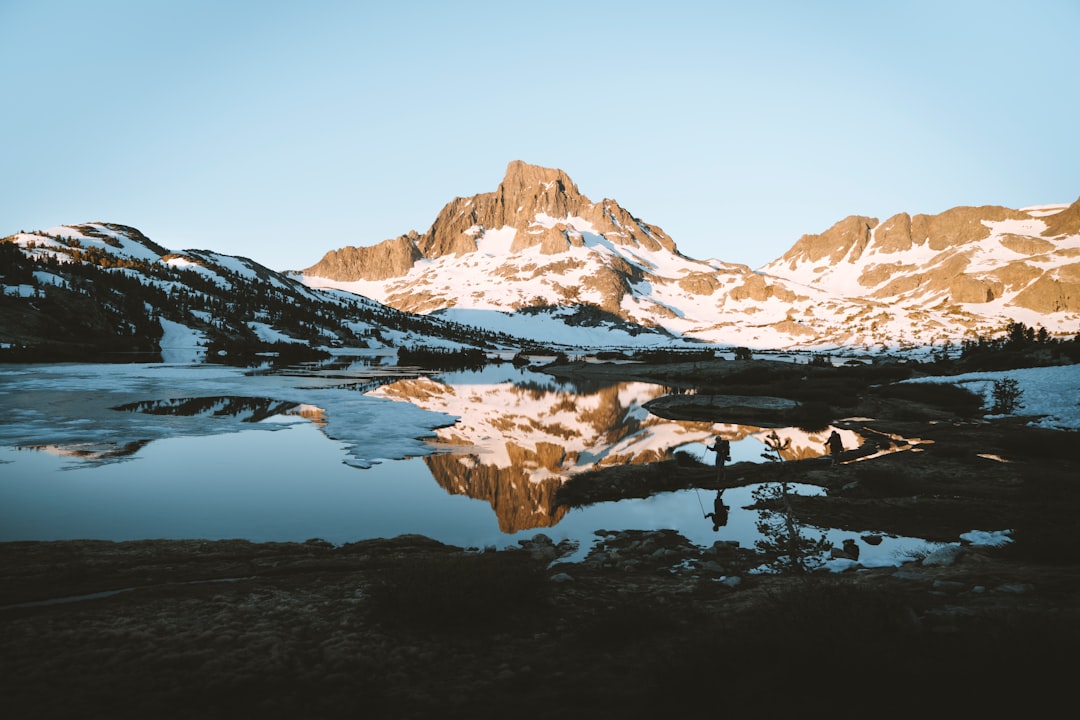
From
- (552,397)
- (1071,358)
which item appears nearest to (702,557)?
(552,397)

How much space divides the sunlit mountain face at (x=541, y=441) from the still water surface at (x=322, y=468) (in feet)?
0.42

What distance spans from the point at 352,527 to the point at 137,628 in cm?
671

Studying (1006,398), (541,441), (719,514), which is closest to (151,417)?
(541,441)

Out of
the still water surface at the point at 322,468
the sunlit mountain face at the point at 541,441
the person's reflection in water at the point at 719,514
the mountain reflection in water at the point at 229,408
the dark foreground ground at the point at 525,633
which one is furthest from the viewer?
the mountain reflection in water at the point at 229,408

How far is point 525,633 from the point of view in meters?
7.49

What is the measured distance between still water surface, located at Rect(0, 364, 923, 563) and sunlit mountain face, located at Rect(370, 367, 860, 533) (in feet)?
0.42

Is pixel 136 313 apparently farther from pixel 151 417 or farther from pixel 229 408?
pixel 151 417

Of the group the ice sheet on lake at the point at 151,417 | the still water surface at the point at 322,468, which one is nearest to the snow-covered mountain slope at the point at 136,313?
the ice sheet on lake at the point at 151,417

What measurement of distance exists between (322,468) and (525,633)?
580 inches

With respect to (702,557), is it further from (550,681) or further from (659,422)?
(659,422)

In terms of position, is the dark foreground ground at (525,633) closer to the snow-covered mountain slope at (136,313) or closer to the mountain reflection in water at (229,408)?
the mountain reflection in water at (229,408)

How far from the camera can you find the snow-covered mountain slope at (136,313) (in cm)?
8475

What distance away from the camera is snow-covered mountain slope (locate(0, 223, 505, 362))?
84750 mm

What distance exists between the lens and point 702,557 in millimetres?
12062
